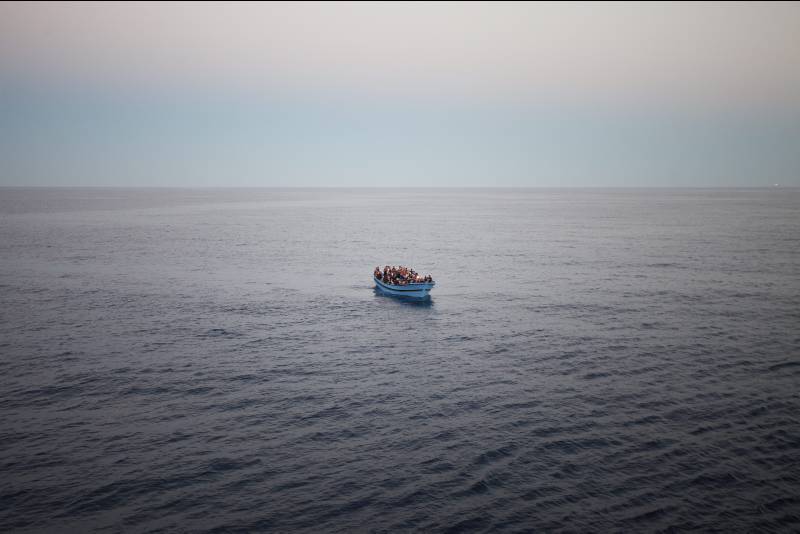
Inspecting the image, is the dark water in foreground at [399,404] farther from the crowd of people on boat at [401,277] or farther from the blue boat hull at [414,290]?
the crowd of people on boat at [401,277]

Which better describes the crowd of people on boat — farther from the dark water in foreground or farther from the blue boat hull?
the dark water in foreground

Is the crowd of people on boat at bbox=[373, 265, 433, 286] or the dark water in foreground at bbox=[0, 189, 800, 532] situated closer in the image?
the dark water in foreground at bbox=[0, 189, 800, 532]

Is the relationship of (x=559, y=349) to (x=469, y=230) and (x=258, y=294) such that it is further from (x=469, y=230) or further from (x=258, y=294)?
(x=469, y=230)

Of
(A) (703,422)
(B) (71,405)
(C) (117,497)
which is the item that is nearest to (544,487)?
(A) (703,422)

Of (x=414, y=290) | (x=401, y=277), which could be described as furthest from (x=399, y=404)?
(x=401, y=277)

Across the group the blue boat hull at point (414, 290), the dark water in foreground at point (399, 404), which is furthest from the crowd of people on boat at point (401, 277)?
the dark water in foreground at point (399, 404)

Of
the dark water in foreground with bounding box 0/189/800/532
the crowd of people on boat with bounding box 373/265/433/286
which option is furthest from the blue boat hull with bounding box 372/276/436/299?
the dark water in foreground with bounding box 0/189/800/532

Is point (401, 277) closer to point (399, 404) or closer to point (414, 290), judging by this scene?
point (414, 290)

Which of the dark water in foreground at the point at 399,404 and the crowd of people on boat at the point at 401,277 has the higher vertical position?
the crowd of people on boat at the point at 401,277
